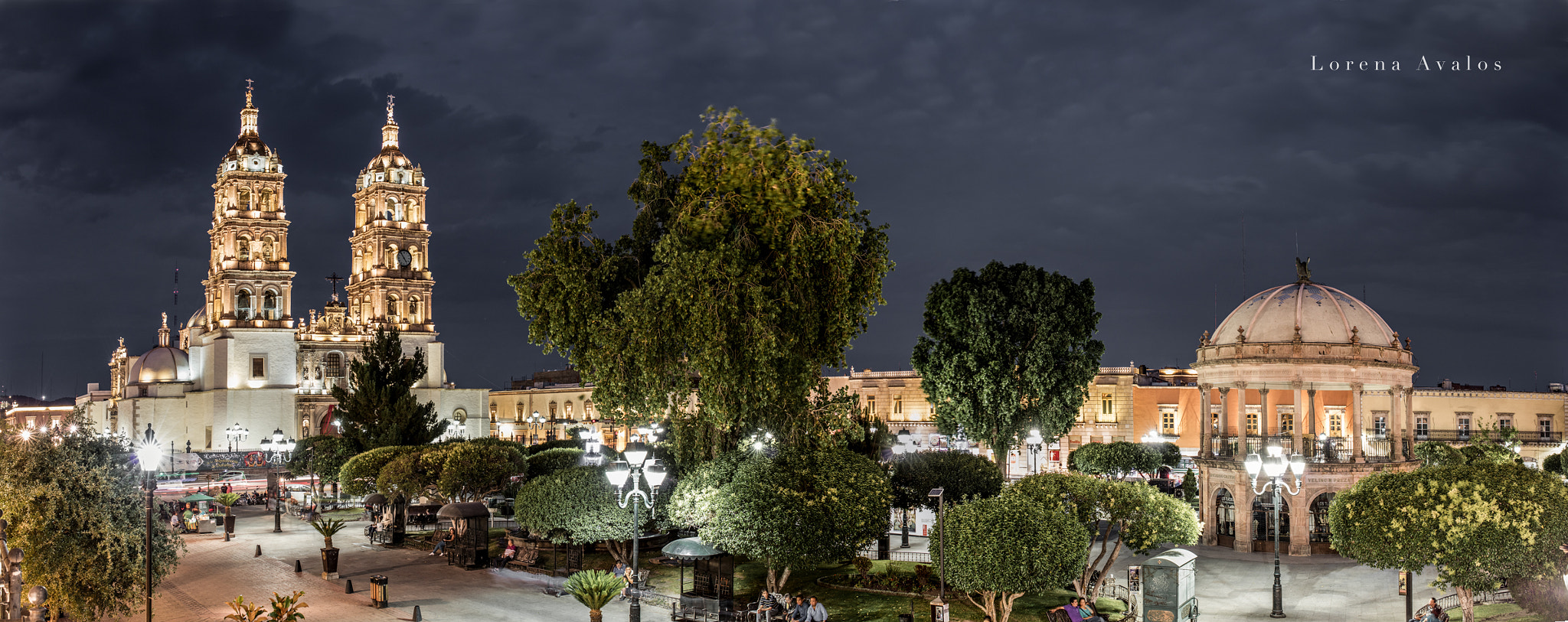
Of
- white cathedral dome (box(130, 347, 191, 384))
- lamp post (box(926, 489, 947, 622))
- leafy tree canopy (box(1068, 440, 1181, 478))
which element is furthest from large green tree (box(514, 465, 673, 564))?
white cathedral dome (box(130, 347, 191, 384))

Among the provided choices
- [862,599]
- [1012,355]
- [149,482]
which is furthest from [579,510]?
[1012,355]

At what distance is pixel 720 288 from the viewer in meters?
26.6

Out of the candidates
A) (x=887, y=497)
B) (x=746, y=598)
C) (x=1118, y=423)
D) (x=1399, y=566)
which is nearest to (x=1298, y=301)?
(x=1399, y=566)

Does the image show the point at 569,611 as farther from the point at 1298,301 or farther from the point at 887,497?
the point at 1298,301

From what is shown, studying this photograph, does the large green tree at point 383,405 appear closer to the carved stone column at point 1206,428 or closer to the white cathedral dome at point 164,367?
the carved stone column at point 1206,428

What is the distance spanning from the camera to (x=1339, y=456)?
113 feet

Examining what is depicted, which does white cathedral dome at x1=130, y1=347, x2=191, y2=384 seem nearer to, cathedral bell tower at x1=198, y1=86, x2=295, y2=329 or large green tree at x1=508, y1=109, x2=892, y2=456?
cathedral bell tower at x1=198, y1=86, x2=295, y2=329

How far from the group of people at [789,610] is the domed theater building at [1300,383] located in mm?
16380

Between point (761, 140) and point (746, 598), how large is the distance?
1059 centimetres

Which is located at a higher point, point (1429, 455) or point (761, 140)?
A: point (761, 140)

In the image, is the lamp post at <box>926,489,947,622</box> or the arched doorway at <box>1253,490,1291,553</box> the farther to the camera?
the arched doorway at <box>1253,490,1291,553</box>

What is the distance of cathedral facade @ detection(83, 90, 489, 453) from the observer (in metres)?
79.4

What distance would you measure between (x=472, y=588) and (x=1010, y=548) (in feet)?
45.3

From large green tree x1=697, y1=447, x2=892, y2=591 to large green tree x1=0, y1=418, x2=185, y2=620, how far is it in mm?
10765
